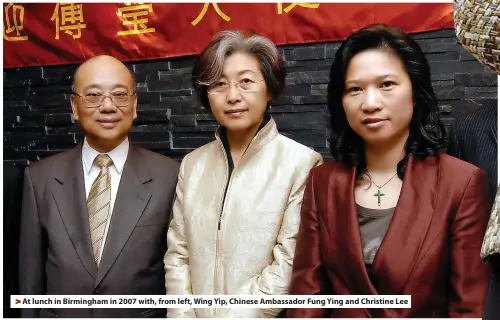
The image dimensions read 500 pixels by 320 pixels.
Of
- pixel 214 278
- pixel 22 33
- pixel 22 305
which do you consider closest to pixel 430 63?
pixel 214 278

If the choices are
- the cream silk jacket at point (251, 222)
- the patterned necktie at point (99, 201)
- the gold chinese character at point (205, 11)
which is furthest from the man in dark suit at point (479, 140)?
the patterned necktie at point (99, 201)

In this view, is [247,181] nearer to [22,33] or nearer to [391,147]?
[391,147]

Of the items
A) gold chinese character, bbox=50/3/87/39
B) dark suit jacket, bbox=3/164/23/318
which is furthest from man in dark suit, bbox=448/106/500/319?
dark suit jacket, bbox=3/164/23/318

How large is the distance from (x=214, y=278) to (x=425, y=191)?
2.54 ft

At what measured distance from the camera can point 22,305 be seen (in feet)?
7.46

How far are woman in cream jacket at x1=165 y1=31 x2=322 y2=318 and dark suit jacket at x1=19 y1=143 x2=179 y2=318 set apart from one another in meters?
0.17

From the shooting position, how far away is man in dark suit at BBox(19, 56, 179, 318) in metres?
2.20

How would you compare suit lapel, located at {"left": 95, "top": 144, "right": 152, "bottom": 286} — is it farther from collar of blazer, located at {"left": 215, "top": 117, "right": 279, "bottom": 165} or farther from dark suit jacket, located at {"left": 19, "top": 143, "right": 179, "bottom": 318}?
collar of blazer, located at {"left": 215, "top": 117, "right": 279, "bottom": 165}

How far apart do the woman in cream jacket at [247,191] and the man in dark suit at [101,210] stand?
0.19 meters

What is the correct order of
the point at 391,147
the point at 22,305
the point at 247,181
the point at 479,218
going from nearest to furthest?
the point at 479,218, the point at 391,147, the point at 247,181, the point at 22,305

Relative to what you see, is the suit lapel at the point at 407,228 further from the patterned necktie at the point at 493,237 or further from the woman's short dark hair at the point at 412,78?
the patterned necktie at the point at 493,237

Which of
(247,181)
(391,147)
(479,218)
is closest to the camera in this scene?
(479,218)

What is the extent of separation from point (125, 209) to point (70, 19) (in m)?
0.75

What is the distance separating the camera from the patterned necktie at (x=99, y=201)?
87.7 inches
